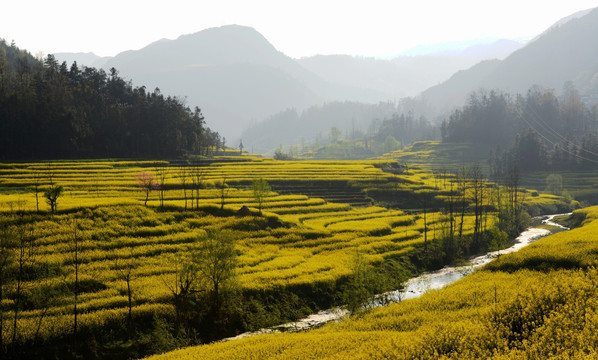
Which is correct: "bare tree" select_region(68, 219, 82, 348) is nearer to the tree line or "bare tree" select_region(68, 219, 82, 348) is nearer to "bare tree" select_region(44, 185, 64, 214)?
"bare tree" select_region(44, 185, 64, 214)

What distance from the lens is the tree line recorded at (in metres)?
108

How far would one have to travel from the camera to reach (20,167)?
9181 cm

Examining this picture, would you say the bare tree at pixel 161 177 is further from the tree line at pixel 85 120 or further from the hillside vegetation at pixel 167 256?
the tree line at pixel 85 120

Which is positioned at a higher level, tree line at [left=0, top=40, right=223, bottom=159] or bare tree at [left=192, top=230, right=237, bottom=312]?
tree line at [left=0, top=40, right=223, bottom=159]

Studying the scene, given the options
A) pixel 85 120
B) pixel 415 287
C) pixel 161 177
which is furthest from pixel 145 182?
pixel 415 287

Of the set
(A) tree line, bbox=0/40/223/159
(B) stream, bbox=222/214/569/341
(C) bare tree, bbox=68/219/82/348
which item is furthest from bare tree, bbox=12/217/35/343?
(A) tree line, bbox=0/40/223/159

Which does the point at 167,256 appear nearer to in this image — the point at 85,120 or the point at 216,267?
the point at 216,267

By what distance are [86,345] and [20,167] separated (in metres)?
73.6

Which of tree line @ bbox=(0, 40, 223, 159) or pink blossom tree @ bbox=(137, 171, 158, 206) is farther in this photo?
tree line @ bbox=(0, 40, 223, 159)

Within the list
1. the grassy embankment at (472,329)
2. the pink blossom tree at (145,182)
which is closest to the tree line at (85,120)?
the pink blossom tree at (145,182)

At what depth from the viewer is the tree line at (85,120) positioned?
108062 mm

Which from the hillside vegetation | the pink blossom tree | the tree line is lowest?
the hillside vegetation

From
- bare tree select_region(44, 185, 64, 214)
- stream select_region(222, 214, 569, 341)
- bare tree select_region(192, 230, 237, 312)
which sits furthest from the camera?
bare tree select_region(44, 185, 64, 214)

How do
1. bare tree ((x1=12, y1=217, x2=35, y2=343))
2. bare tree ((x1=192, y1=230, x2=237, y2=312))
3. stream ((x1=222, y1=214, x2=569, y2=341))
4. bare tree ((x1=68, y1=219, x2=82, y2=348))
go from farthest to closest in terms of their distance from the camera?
stream ((x1=222, y1=214, x2=569, y2=341)) → bare tree ((x1=192, y1=230, x2=237, y2=312)) → bare tree ((x1=12, y1=217, x2=35, y2=343)) → bare tree ((x1=68, y1=219, x2=82, y2=348))
